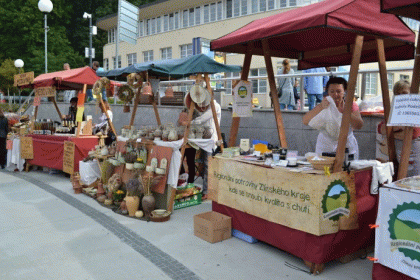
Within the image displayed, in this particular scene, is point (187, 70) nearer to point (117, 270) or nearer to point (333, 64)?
point (333, 64)

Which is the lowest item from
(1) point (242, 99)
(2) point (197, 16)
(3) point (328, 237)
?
(3) point (328, 237)

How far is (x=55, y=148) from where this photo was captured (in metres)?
8.85

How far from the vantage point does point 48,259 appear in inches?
160

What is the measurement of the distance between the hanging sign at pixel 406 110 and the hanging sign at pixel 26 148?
8.94 metres

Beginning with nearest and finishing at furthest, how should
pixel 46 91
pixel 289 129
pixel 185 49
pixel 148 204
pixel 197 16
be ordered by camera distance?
1. pixel 148 204
2. pixel 289 129
3. pixel 46 91
4. pixel 197 16
5. pixel 185 49

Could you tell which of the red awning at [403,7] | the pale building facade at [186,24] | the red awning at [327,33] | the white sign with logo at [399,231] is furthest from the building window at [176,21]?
the white sign with logo at [399,231]

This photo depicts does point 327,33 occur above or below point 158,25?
below

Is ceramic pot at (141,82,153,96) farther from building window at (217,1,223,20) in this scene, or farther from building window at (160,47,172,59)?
building window at (160,47,172,59)

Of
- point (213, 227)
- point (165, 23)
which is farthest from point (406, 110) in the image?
point (165, 23)

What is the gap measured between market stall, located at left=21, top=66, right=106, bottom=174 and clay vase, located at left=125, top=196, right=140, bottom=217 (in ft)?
9.82

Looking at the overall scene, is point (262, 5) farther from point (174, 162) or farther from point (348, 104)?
point (348, 104)

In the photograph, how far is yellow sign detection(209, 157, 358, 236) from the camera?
3.49 m

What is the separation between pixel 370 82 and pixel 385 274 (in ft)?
13.0

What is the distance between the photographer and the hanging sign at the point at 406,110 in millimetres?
3129
